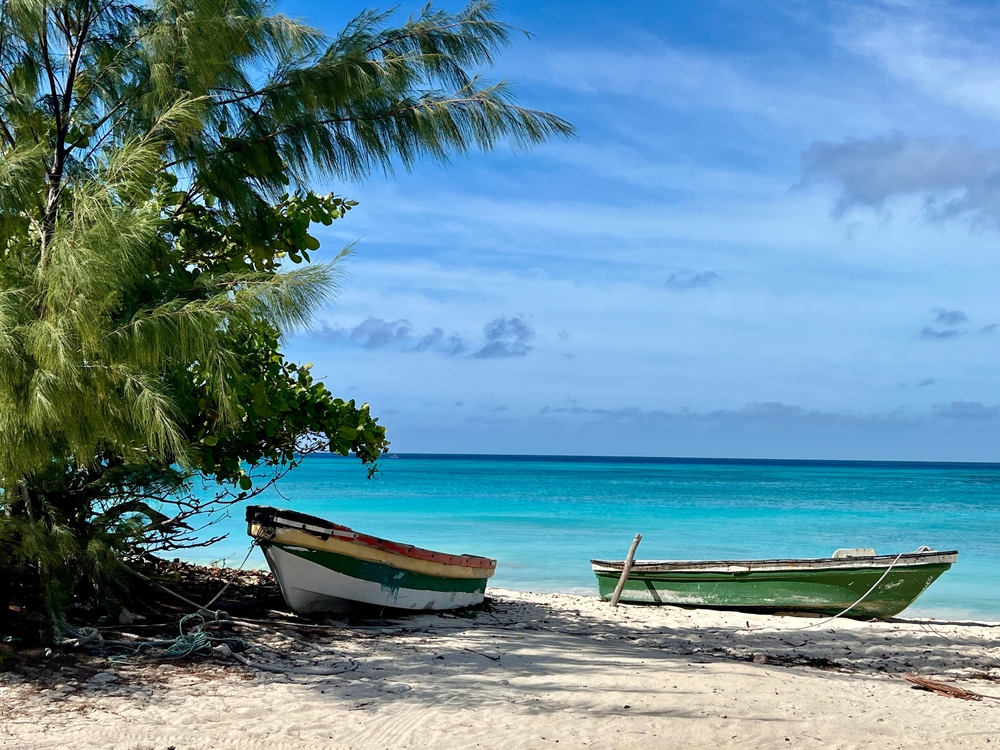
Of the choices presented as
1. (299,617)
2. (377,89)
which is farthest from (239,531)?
(377,89)

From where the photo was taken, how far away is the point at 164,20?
20.1 feet

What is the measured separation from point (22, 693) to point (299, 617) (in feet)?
9.56

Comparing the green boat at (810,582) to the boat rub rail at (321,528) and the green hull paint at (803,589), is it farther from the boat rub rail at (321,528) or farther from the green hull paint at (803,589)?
the boat rub rail at (321,528)

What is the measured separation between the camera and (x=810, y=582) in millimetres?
10844

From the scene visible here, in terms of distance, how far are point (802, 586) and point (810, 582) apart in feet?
0.36

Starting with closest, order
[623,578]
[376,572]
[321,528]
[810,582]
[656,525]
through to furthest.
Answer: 1. [321,528]
2. [376,572]
3. [810,582]
4. [623,578]
5. [656,525]

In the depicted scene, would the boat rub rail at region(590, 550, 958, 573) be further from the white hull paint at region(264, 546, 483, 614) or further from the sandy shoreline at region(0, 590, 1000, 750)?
the white hull paint at region(264, 546, 483, 614)

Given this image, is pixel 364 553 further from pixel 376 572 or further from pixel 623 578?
pixel 623 578

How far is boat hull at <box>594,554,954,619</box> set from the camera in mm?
10695

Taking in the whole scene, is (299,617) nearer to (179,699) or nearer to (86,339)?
(179,699)

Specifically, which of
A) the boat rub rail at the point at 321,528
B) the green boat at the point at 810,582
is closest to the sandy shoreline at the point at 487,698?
the boat rub rail at the point at 321,528

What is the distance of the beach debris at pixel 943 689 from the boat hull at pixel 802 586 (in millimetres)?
3746

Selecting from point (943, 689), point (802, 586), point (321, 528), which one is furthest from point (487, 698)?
point (802, 586)

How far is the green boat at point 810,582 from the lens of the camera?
35.0 ft
